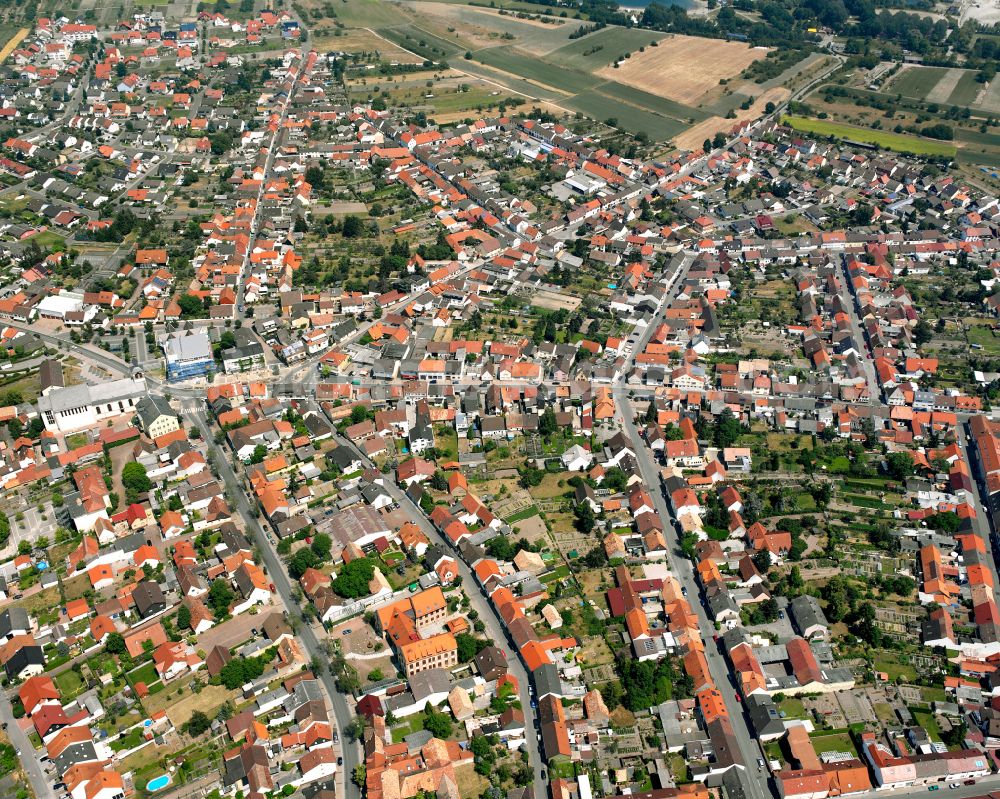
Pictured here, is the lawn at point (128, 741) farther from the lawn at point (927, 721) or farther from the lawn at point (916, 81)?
the lawn at point (916, 81)

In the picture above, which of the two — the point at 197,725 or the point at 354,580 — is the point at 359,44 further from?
the point at 197,725

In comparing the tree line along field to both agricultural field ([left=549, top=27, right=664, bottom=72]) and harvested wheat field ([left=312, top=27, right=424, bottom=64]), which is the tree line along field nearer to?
agricultural field ([left=549, top=27, right=664, bottom=72])

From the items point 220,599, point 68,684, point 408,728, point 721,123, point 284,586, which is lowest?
point 68,684

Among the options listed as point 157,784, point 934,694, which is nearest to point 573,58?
point 934,694

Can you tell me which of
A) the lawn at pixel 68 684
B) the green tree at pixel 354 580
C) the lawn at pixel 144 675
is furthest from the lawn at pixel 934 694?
the lawn at pixel 68 684

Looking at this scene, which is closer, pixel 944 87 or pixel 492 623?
pixel 492 623

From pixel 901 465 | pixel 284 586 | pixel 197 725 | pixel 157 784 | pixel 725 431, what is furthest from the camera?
pixel 725 431

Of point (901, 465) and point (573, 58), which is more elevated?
point (573, 58)
